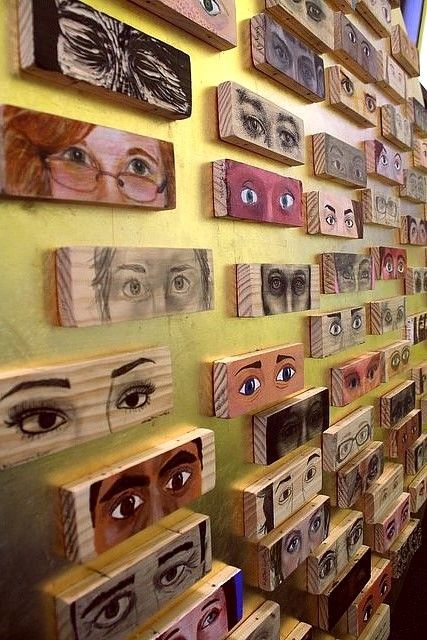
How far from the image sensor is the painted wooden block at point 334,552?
158 cm

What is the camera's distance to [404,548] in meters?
2.29

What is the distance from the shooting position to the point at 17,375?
750 mm

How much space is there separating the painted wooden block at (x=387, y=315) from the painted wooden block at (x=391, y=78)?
85 cm

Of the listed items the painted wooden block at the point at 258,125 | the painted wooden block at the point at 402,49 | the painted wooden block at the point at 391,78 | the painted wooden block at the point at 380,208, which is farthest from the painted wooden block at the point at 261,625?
the painted wooden block at the point at 402,49

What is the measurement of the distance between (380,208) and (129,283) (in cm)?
144

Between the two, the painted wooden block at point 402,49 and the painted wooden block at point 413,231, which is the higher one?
the painted wooden block at point 402,49

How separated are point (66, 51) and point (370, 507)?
1787 mm

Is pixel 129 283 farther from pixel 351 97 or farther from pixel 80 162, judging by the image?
pixel 351 97

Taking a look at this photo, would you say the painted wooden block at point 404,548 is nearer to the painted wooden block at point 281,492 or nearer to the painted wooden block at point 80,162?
the painted wooden block at point 281,492

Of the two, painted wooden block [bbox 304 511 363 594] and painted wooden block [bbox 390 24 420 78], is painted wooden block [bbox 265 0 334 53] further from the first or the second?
painted wooden block [bbox 304 511 363 594]

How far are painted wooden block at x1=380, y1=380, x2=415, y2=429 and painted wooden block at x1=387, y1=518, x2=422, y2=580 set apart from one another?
0.53 meters

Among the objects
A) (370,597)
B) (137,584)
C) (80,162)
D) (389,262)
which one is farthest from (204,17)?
(370,597)

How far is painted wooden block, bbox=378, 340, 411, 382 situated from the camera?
205 centimetres

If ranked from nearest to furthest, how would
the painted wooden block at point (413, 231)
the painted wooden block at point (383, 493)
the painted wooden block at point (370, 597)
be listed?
1. the painted wooden block at point (370, 597)
2. the painted wooden block at point (383, 493)
3. the painted wooden block at point (413, 231)
